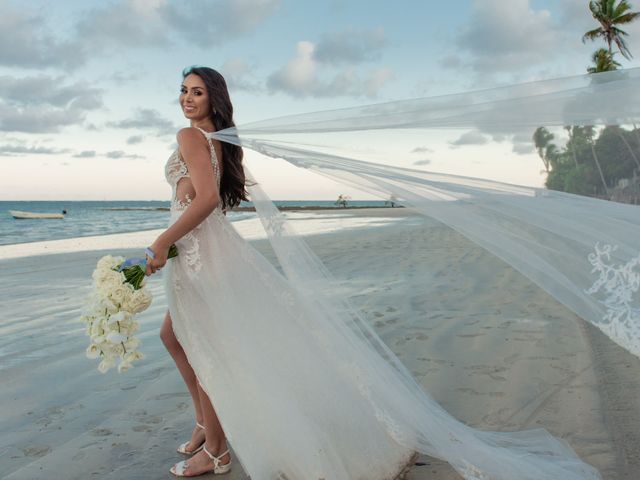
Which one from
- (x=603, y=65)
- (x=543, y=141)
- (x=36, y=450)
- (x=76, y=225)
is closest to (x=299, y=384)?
(x=36, y=450)

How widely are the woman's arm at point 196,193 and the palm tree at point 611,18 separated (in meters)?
38.0

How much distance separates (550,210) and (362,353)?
1.10m

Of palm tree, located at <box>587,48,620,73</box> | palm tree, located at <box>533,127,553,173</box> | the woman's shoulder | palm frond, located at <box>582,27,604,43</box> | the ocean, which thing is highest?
palm frond, located at <box>582,27,604,43</box>

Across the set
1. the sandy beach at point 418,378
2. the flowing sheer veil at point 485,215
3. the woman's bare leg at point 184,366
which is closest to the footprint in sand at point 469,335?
the sandy beach at point 418,378

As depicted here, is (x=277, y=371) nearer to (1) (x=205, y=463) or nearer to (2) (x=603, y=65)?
(1) (x=205, y=463)

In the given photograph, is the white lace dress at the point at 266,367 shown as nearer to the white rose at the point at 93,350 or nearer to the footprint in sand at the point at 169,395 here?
the white rose at the point at 93,350

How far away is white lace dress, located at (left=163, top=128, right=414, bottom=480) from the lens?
2699 mm

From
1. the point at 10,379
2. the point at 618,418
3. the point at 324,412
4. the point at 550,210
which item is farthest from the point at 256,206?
the point at 10,379

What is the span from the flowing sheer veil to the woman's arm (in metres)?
0.16

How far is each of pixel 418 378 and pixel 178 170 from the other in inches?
89.4

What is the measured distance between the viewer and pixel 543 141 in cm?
300

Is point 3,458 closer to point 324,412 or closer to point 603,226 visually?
point 324,412

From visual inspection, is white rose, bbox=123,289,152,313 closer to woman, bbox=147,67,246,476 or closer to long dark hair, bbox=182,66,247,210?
woman, bbox=147,67,246,476

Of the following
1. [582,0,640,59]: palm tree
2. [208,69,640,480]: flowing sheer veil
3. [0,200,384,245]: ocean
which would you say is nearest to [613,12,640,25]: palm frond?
[582,0,640,59]: palm tree
